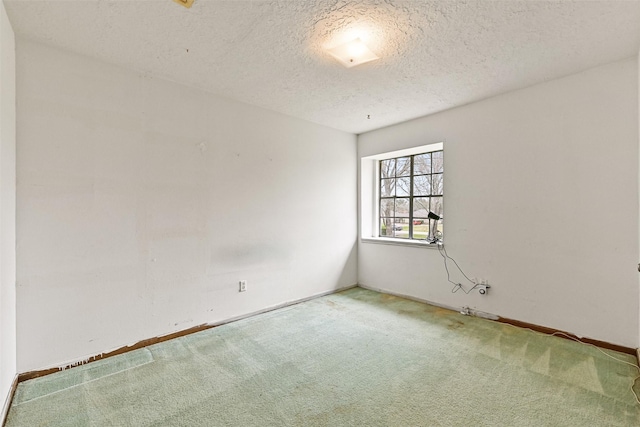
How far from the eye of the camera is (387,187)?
4785 mm

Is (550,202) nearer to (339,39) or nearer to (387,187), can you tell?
(387,187)

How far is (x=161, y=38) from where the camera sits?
219 cm

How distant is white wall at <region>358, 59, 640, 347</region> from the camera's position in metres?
2.53

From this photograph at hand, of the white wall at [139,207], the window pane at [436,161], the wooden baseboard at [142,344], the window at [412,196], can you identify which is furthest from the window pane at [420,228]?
the wooden baseboard at [142,344]

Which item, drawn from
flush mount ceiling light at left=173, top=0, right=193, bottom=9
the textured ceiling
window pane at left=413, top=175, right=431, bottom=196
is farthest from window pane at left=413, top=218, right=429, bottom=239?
flush mount ceiling light at left=173, top=0, right=193, bottom=9

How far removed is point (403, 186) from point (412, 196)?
9.0 inches

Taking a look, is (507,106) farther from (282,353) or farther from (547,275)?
(282,353)

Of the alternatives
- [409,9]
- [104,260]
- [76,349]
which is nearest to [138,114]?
[104,260]

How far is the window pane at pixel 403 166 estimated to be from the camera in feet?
14.7

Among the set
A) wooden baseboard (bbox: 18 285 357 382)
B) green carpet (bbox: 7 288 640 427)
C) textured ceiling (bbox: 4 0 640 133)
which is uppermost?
textured ceiling (bbox: 4 0 640 133)

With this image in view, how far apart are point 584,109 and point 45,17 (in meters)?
4.23

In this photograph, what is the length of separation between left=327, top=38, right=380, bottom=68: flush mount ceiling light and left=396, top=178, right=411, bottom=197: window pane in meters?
2.37

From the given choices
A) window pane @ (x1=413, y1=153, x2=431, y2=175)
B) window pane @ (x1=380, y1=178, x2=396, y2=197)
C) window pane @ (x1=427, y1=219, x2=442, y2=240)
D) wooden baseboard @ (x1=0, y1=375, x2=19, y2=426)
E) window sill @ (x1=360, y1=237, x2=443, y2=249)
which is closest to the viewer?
wooden baseboard @ (x1=0, y1=375, x2=19, y2=426)

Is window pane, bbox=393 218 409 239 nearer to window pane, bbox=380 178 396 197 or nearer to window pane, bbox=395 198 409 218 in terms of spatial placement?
window pane, bbox=395 198 409 218
